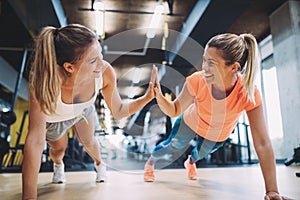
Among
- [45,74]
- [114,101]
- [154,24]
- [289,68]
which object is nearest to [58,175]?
[114,101]

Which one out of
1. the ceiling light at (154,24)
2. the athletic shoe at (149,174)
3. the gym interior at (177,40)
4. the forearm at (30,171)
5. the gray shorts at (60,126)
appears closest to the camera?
the forearm at (30,171)

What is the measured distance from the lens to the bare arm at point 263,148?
108 centimetres

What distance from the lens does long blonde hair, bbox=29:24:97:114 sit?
3.44 ft

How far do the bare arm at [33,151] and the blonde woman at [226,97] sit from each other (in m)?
0.51

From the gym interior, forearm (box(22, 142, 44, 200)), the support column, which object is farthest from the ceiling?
forearm (box(22, 142, 44, 200))

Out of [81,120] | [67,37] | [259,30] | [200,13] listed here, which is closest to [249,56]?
[67,37]

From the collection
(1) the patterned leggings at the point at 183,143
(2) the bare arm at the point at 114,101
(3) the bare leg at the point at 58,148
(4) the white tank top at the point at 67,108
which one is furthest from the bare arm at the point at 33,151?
(1) the patterned leggings at the point at 183,143

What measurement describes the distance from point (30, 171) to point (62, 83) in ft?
1.29

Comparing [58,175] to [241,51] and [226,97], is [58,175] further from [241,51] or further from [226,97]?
[241,51]

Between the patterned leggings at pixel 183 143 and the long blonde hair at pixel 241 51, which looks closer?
the long blonde hair at pixel 241 51

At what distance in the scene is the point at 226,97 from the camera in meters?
1.38

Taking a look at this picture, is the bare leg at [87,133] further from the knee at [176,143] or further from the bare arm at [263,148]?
the bare arm at [263,148]

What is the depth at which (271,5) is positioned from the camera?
16.4 feet

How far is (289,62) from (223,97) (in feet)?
12.0
